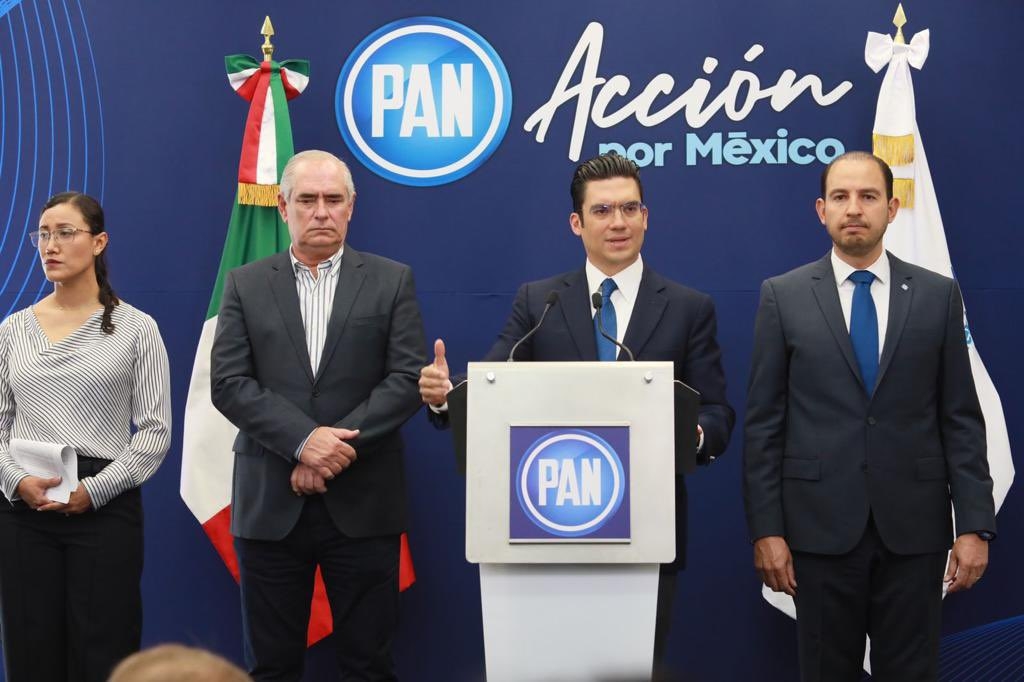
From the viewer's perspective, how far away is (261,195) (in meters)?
3.96

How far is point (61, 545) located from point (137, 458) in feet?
1.04

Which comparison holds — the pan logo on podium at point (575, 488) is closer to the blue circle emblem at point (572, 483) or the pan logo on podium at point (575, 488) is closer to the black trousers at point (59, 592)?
the blue circle emblem at point (572, 483)

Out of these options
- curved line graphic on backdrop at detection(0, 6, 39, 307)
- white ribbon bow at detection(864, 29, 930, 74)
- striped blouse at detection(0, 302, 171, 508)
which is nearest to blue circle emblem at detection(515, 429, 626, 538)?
striped blouse at detection(0, 302, 171, 508)

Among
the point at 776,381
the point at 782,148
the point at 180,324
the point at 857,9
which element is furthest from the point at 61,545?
the point at 857,9

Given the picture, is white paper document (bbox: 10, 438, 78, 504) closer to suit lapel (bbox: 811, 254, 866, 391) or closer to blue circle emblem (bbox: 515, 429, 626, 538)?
blue circle emblem (bbox: 515, 429, 626, 538)

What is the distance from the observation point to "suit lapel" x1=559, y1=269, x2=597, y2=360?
2.88 meters

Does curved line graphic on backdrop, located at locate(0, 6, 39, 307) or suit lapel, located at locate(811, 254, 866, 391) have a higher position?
curved line graphic on backdrop, located at locate(0, 6, 39, 307)

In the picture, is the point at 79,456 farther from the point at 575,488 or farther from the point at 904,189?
the point at 904,189

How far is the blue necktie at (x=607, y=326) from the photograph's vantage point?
9.48ft

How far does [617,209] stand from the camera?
2.96 metres

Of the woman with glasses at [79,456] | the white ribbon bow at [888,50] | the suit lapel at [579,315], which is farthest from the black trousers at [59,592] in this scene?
the white ribbon bow at [888,50]

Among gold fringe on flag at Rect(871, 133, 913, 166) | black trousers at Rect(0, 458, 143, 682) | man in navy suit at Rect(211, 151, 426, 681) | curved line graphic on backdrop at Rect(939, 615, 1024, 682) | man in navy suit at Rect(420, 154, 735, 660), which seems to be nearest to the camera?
man in navy suit at Rect(420, 154, 735, 660)

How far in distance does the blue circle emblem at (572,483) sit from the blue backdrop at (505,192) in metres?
2.04

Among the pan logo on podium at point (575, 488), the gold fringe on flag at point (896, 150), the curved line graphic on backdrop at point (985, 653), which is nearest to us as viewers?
the pan logo on podium at point (575, 488)
